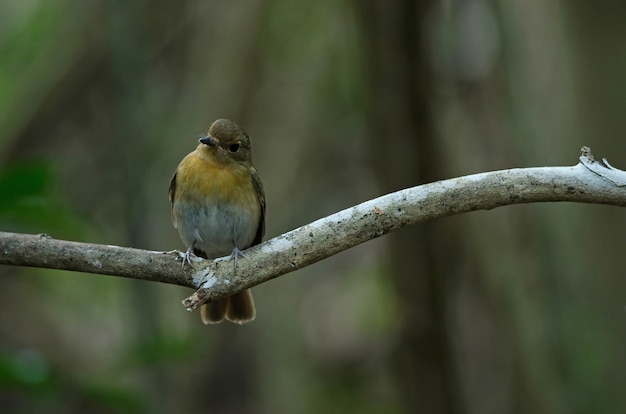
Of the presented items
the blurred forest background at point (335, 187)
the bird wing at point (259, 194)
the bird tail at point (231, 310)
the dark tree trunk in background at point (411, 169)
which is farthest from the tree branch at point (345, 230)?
the dark tree trunk in background at point (411, 169)

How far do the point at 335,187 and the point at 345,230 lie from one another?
173 inches

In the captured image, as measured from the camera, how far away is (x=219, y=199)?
456cm

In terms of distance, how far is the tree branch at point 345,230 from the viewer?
2.91 m

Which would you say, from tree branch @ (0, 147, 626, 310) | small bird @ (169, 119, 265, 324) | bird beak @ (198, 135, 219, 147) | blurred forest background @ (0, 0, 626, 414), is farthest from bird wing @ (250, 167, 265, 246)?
tree branch @ (0, 147, 626, 310)

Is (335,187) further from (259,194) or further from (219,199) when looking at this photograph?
(219,199)

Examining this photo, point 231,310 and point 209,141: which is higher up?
point 209,141

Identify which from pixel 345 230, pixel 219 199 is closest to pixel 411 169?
pixel 219 199

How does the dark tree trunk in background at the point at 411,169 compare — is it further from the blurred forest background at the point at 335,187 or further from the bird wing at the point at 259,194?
the bird wing at the point at 259,194

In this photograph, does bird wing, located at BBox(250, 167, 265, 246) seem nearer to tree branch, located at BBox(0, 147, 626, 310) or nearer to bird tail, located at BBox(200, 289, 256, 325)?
bird tail, located at BBox(200, 289, 256, 325)

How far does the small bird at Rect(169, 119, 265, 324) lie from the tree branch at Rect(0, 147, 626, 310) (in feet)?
4.92

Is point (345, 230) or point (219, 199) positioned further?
point (219, 199)

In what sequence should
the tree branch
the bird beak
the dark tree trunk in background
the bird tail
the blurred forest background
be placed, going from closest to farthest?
the tree branch
the bird beak
the bird tail
the dark tree trunk in background
the blurred forest background

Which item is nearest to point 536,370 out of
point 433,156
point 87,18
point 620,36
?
point 433,156

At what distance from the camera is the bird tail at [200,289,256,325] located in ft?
15.2
